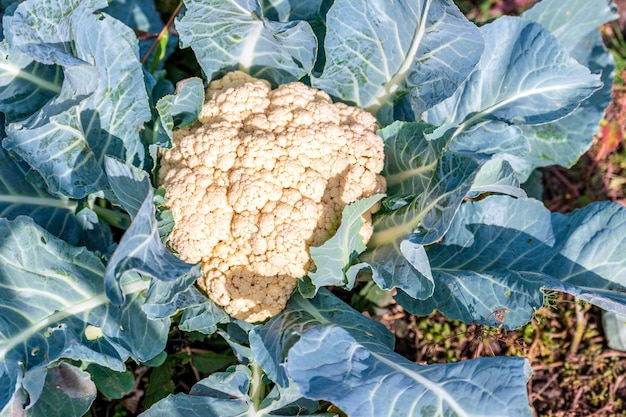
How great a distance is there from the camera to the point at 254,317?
7.93 ft

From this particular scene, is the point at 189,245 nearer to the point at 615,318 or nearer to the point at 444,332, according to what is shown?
the point at 444,332

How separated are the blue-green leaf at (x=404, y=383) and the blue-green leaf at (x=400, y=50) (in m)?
1.02

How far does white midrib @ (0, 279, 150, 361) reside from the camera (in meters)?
2.15

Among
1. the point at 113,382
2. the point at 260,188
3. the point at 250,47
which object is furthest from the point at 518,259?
the point at 113,382

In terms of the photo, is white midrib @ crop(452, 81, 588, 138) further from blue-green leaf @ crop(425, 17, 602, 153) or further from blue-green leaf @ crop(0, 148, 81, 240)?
blue-green leaf @ crop(0, 148, 81, 240)

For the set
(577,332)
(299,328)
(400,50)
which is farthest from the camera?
(577,332)

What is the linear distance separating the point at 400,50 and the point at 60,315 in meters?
1.64

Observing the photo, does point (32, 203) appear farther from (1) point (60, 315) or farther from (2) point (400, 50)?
(2) point (400, 50)

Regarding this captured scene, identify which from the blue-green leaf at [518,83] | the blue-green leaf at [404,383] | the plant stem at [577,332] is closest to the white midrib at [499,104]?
the blue-green leaf at [518,83]

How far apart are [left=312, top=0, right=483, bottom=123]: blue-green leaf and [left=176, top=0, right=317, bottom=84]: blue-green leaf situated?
0.12 meters

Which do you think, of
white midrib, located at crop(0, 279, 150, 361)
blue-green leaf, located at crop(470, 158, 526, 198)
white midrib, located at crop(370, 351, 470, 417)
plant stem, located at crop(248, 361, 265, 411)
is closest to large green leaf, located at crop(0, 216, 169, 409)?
white midrib, located at crop(0, 279, 150, 361)

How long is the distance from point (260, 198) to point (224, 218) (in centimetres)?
15

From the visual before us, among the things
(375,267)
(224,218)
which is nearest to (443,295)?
(375,267)

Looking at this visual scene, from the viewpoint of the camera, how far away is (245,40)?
2568mm
